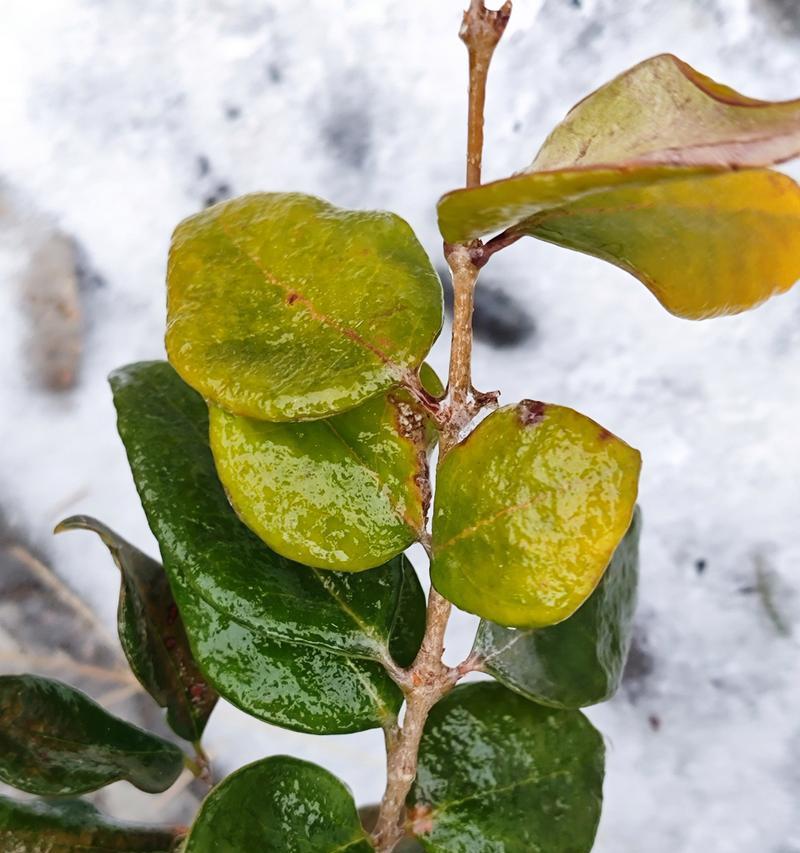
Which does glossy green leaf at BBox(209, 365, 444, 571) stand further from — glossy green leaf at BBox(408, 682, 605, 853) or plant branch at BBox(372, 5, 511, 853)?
glossy green leaf at BBox(408, 682, 605, 853)

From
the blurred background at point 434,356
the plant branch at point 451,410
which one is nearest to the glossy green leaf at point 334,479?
the plant branch at point 451,410

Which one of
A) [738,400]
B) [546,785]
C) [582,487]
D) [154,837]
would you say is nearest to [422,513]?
[582,487]

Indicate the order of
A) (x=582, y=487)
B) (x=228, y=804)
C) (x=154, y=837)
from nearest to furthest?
1. (x=582, y=487)
2. (x=228, y=804)
3. (x=154, y=837)

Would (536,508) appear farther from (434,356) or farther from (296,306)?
(434,356)

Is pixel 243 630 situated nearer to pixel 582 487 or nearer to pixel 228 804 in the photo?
pixel 228 804

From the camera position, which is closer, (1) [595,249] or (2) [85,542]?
(1) [595,249]

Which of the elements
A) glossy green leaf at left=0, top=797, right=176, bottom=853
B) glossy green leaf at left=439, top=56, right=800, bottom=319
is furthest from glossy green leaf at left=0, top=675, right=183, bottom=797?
glossy green leaf at left=439, top=56, right=800, bottom=319
